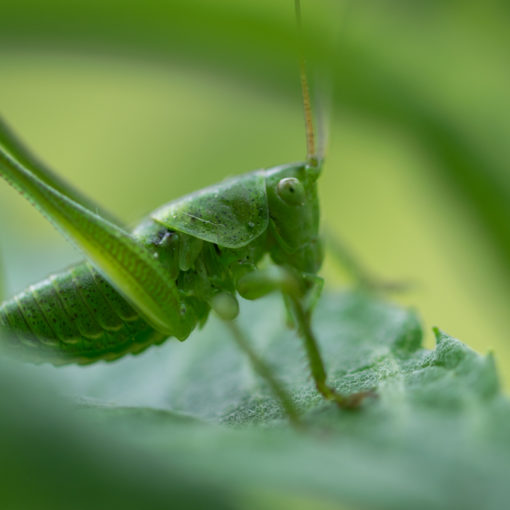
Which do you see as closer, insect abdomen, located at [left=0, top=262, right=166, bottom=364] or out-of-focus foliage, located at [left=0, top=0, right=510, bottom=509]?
out-of-focus foliage, located at [left=0, top=0, right=510, bottom=509]

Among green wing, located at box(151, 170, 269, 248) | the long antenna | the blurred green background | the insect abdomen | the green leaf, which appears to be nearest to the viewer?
the green leaf

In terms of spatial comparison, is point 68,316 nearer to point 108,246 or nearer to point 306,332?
point 108,246

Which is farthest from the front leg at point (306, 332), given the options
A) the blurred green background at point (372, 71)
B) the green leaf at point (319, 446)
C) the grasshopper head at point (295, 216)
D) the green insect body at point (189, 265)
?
the blurred green background at point (372, 71)

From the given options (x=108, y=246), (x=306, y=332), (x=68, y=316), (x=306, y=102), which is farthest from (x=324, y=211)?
(x=306, y=332)

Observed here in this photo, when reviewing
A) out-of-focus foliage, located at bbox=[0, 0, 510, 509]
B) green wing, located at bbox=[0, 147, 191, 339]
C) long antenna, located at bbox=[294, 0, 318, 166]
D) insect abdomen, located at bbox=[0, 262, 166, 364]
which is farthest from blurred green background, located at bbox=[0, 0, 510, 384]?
green wing, located at bbox=[0, 147, 191, 339]

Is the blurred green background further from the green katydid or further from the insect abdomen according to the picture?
the insect abdomen

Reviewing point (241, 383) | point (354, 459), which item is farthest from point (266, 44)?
point (354, 459)

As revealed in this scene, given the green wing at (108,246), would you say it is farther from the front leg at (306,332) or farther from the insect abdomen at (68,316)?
the front leg at (306,332)
